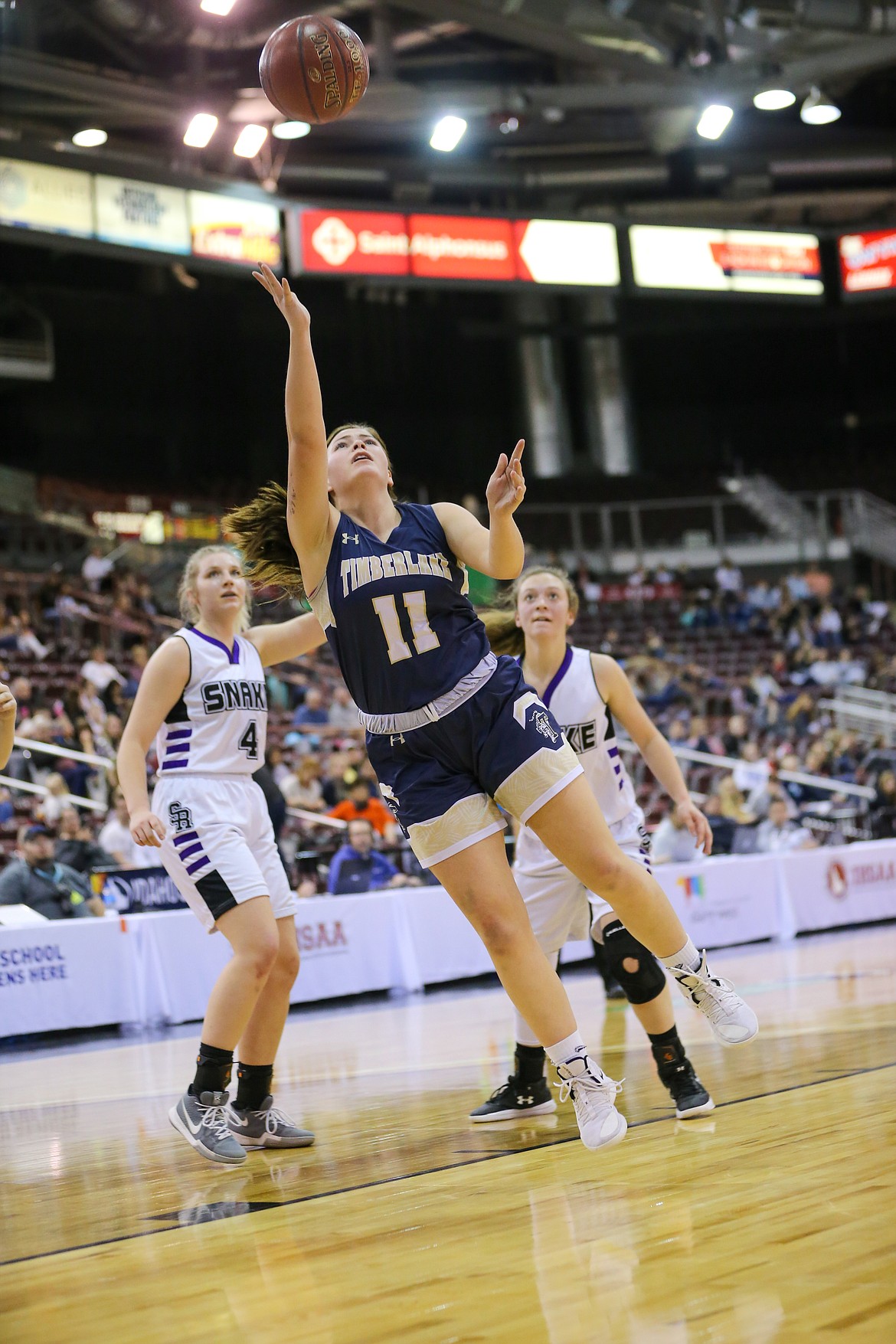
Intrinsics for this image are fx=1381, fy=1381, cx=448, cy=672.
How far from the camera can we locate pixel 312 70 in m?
5.38

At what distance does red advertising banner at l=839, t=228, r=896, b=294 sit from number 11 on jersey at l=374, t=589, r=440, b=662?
919 inches

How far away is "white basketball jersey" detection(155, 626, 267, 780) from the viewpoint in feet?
14.8

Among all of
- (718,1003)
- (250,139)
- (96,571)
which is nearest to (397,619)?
(718,1003)

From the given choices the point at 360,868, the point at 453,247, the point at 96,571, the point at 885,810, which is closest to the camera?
the point at 360,868

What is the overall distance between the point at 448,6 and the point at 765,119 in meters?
9.33

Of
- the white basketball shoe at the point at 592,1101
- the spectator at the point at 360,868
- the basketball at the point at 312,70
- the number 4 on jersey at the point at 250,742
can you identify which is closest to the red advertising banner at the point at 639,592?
the spectator at the point at 360,868

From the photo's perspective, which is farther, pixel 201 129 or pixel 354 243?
pixel 354 243

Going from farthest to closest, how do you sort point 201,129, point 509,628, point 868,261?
point 868,261 → point 201,129 → point 509,628

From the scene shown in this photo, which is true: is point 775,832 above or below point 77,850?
below

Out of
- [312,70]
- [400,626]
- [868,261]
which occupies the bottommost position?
[400,626]

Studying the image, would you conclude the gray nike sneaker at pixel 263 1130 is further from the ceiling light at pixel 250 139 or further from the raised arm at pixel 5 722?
the ceiling light at pixel 250 139

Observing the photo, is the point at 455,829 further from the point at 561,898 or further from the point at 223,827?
the point at 561,898

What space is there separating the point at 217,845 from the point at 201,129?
54.0 ft

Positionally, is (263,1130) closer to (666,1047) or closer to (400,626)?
(666,1047)
